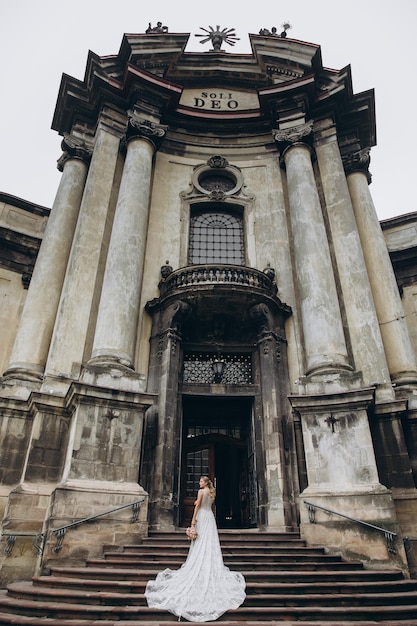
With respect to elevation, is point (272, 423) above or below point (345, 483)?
above

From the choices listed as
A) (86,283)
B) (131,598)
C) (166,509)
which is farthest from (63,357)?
(131,598)

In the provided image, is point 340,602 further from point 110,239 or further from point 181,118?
point 181,118

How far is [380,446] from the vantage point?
1155cm

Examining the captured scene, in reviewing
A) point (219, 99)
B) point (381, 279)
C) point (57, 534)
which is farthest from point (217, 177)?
point (57, 534)

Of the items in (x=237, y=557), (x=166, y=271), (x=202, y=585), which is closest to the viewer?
(x=202, y=585)

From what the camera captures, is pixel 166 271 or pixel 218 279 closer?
pixel 218 279

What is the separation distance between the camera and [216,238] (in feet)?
56.4

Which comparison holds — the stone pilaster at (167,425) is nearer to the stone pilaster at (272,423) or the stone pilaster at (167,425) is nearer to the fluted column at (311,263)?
the stone pilaster at (272,423)

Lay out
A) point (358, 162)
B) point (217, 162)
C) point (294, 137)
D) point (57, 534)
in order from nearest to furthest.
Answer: point (57, 534)
point (294, 137)
point (358, 162)
point (217, 162)

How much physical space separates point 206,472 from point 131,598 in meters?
6.96

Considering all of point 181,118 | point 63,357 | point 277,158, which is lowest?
point 63,357

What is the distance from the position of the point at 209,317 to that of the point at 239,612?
8.91m

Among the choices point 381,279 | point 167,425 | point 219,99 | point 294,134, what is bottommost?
point 167,425

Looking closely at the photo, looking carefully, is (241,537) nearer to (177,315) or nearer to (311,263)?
(177,315)
